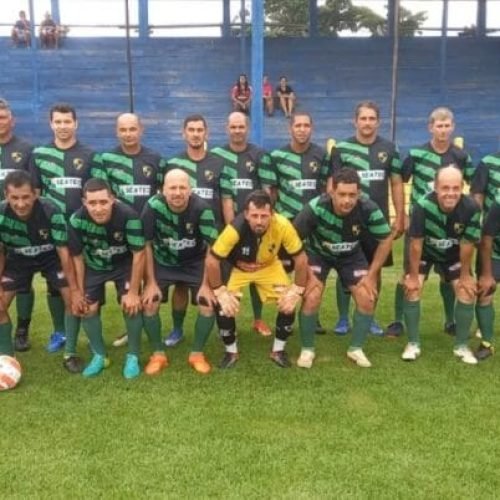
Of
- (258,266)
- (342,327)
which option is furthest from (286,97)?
(258,266)

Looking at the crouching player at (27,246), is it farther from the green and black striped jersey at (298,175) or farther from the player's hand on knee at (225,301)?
the green and black striped jersey at (298,175)

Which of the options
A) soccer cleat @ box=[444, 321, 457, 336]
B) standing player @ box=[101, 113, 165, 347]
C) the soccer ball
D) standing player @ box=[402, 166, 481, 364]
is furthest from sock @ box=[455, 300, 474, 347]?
the soccer ball

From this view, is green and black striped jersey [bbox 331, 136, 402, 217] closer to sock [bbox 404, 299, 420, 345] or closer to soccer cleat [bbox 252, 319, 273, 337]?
sock [bbox 404, 299, 420, 345]

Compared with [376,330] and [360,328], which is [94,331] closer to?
[360,328]

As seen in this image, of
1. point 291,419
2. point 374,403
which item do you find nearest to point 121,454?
point 291,419

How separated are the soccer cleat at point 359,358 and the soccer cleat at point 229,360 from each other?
0.75 meters

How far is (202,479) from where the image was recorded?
3025 millimetres

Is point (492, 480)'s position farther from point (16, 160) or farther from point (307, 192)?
point (16, 160)

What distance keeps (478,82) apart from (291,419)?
1752cm

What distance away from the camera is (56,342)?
16.0 ft

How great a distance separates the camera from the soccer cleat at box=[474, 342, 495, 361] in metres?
4.57

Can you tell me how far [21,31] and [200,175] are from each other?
48.1 feet

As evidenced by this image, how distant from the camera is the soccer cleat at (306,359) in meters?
4.46

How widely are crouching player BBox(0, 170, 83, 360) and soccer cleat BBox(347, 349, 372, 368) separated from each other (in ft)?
5.77
